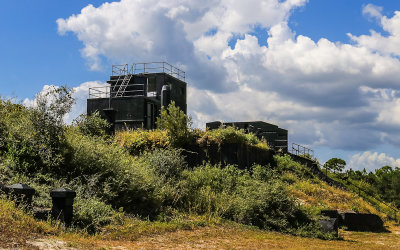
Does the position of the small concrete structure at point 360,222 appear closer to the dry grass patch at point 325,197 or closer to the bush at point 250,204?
the dry grass patch at point 325,197

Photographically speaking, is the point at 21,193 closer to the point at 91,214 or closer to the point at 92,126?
the point at 91,214

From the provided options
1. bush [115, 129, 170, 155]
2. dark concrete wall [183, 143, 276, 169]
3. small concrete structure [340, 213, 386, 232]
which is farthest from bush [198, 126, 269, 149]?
small concrete structure [340, 213, 386, 232]

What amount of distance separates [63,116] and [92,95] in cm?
2125

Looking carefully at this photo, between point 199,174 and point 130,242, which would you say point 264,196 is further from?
point 130,242

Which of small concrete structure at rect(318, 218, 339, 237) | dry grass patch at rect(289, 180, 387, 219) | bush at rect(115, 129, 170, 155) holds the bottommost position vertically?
small concrete structure at rect(318, 218, 339, 237)

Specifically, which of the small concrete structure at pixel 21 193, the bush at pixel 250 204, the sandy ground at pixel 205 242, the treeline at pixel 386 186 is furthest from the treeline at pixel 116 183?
the treeline at pixel 386 186

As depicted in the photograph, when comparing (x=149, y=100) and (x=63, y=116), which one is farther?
(x=149, y=100)

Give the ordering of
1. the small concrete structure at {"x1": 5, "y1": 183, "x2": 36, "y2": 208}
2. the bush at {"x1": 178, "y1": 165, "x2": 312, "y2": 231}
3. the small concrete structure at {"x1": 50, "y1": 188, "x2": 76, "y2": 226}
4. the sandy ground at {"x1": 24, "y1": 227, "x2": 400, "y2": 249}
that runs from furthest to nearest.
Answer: the bush at {"x1": 178, "y1": 165, "x2": 312, "y2": 231} → the small concrete structure at {"x1": 5, "y1": 183, "x2": 36, "y2": 208} → the small concrete structure at {"x1": 50, "y1": 188, "x2": 76, "y2": 226} → the sandy ground at {"x1": 24, "y1": 227, "x2": 400, "y2": 249}

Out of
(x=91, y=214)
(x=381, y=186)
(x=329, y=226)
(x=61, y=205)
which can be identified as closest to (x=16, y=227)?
(x=61, y=205)

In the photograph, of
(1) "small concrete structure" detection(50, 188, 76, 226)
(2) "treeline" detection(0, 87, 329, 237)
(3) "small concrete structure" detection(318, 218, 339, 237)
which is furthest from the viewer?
(3) "small concrete structure" detection(318, 218, 339, 237)

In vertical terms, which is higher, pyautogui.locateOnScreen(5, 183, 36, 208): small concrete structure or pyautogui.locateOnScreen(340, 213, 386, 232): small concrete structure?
→ pyautogui.locateOnScreen(5, 183, 36, 208): small concrete structure

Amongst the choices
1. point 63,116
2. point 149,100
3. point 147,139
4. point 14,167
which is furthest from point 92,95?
point 14,167

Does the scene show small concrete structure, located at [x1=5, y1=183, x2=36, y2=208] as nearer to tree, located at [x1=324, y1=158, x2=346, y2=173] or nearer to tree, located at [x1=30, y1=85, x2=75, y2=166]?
tree, located at [x1=30, y1=85, x2=75, y2=166]

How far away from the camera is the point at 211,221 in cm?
1225
